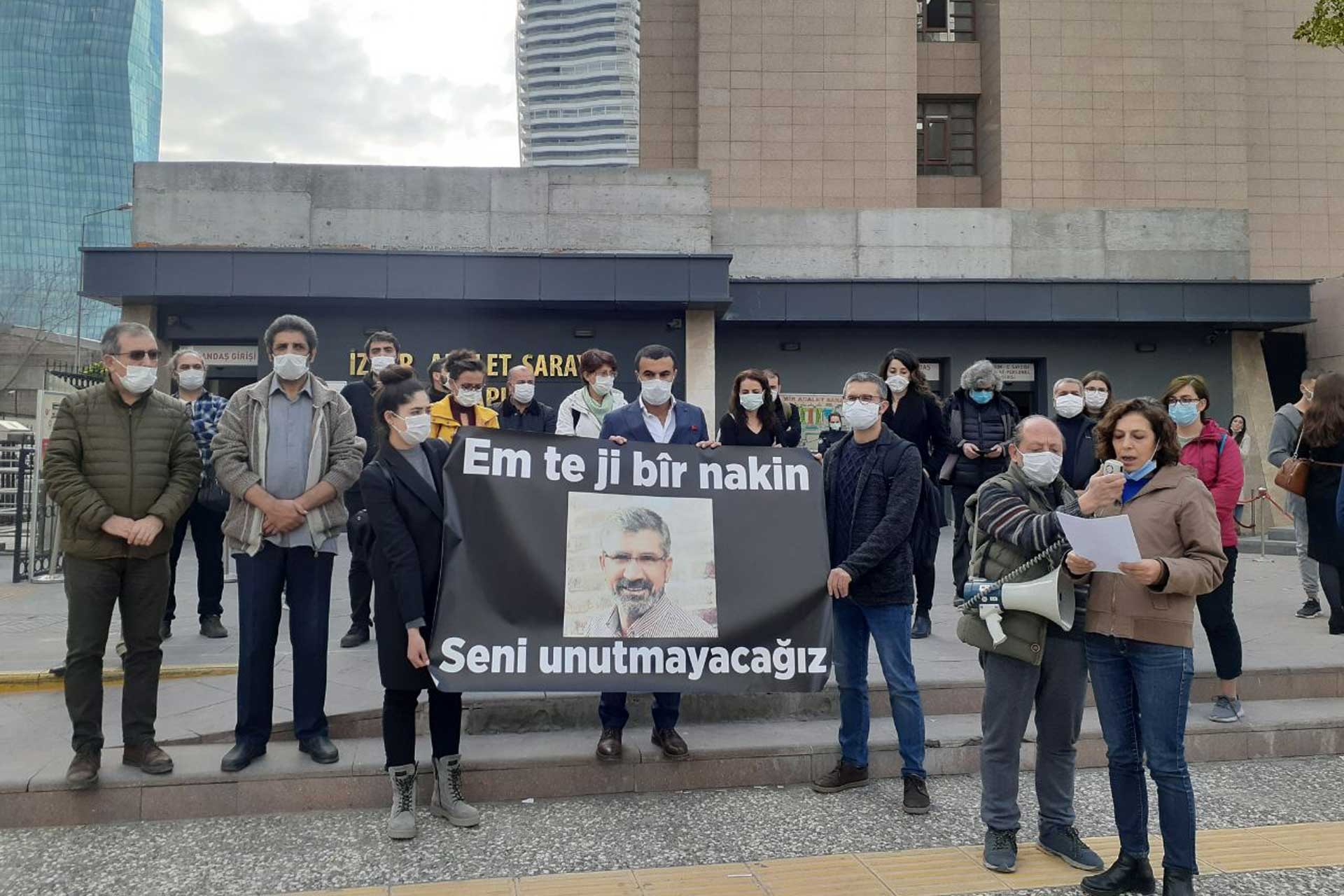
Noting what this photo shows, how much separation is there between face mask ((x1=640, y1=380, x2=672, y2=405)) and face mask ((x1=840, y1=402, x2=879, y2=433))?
1035 mm

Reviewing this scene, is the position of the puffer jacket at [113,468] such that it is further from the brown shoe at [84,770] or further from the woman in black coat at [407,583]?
the woman in black coat at [407,583]

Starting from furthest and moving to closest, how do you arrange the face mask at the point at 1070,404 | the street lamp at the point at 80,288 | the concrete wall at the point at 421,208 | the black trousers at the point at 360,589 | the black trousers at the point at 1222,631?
the concrete wall at the point at 421,208 < the street lamp at the point at 80,288 < the face mask at the point at 1070,404 < the black trousers at the point at 360,589 < the black trousers at the point at 1222,631

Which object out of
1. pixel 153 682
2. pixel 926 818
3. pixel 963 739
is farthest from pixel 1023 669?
pixel 153 682

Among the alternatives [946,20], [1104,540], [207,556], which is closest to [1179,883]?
[1104,540]

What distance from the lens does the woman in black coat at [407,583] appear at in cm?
387

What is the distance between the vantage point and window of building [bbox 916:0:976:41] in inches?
839

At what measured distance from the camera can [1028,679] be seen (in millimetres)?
3639

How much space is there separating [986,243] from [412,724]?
1483 cm

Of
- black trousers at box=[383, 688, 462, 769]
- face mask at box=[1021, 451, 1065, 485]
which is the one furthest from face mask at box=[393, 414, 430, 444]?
face mask at box=[1021, 451, 1065, 485]

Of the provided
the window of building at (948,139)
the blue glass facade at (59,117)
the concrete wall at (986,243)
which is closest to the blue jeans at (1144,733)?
the concrete wall at (986,243)

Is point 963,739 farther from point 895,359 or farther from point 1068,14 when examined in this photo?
point 1068,14

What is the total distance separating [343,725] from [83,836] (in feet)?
3.94

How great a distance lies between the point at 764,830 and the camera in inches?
158

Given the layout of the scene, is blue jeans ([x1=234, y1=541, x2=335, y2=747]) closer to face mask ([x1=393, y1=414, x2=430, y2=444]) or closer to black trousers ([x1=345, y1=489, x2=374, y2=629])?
face mask ([x1=393, y1=414, x2=430, y2=444])
